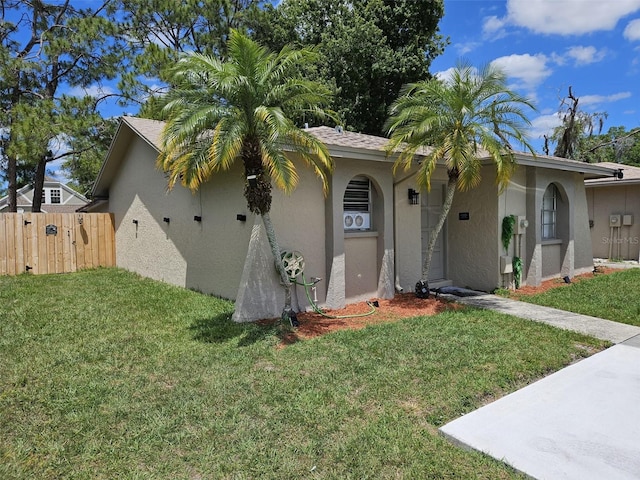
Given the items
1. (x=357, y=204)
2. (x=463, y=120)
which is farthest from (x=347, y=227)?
(x=463, y=120)

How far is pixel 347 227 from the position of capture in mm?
8828

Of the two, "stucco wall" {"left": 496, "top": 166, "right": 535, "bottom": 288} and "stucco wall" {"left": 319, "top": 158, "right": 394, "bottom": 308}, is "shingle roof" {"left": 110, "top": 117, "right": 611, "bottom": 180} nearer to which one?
"stucco wall" {"left": 319, "top": 158, "right": 394, "bottom": 308}

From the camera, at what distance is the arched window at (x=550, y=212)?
12422mm

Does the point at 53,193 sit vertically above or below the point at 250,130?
above

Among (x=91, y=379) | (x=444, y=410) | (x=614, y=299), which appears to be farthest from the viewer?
(x=614, y=299)

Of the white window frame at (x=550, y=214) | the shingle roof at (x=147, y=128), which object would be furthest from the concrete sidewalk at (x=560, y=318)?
the shingle roof at (x=147, y=128)

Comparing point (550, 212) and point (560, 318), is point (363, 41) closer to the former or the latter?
point (550, 212)

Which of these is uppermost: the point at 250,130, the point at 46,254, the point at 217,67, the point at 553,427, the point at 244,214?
the point at 217,67

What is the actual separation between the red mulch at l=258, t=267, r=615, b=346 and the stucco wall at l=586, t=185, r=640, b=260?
9329 mm

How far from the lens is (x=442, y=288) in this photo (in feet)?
35.3

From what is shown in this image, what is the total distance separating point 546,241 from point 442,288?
377cm

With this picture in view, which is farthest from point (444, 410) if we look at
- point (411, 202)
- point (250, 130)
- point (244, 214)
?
point (411, 202)

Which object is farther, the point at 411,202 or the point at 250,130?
the point at 411,202

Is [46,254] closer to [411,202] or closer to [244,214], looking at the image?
[244,214]
